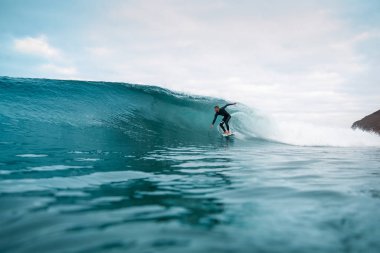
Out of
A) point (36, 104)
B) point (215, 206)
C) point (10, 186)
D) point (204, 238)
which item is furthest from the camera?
point (36, 104)

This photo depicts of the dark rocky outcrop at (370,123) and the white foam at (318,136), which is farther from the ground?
the dark rocky outcrop at (370,123)

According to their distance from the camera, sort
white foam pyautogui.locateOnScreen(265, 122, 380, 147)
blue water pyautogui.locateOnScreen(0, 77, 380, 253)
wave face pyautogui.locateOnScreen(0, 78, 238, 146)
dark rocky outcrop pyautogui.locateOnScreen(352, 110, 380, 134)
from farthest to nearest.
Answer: dark rocky outcrop pyautogui.locateOnScreen(352, 110, 380, 134), white foam pyautogui.locateOnScreen(265, 122, 380, 147), wave face pyautogui.locateOnScreen(0, 78, 238, 146), blue water pyautogui.locateOnScreen(0, 77, 380, 253)

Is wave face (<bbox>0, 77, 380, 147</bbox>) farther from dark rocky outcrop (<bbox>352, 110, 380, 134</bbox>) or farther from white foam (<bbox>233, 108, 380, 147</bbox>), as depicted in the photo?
dark rocky outcrop (<bbox>352, 110, 380, 134</bbox>)

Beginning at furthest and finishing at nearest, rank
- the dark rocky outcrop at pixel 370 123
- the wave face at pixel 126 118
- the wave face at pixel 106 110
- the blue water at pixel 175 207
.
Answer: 1. the dark rocky outcrop at pixel 370 123
2. the wave face at pixel 106 110
3. the wave face at pixel 126 118
4. the blue water at pixel 175 207

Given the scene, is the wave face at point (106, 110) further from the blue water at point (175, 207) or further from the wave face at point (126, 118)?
the blue water at point (175, 207)

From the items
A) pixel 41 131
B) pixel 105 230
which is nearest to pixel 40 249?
pixel 105 230

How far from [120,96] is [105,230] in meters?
13.8

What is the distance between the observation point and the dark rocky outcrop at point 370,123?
30.8 metres

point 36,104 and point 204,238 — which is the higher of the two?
point 36,104

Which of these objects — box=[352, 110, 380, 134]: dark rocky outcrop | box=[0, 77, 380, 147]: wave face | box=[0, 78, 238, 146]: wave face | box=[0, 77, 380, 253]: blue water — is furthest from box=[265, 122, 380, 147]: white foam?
box=[352, 110, 380, 134]: dark rocky outcrop

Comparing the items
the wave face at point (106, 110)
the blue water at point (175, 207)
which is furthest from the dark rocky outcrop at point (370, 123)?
the blue water at point (175, 207)

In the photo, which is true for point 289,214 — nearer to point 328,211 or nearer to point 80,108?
point 328,211

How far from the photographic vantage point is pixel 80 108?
41.1 feet

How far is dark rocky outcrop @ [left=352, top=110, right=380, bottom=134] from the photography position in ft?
101
